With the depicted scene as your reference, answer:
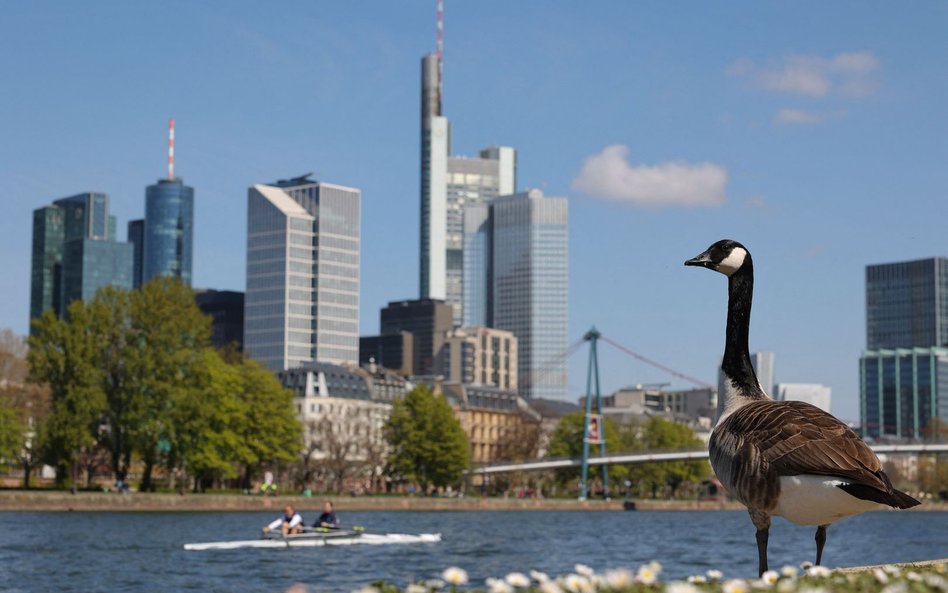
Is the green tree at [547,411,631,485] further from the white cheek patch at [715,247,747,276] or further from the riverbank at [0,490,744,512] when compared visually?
the white cheek patch at [715,247,747,276]

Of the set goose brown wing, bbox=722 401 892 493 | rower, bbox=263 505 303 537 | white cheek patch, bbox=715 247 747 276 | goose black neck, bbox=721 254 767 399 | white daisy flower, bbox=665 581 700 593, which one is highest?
white cheek patch, bbox=715 247 747 276

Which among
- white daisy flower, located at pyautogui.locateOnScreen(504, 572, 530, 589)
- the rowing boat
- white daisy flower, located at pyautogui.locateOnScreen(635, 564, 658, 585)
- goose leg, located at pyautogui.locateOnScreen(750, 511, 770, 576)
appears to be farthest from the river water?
white daisy flower, located at pyautogui.locateOnScreen(504, 572, 530, 589)

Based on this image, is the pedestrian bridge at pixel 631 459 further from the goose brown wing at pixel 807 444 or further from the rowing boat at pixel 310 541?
the goose brown wing at pixel 807 444

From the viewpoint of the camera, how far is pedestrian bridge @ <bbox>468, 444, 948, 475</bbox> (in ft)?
467

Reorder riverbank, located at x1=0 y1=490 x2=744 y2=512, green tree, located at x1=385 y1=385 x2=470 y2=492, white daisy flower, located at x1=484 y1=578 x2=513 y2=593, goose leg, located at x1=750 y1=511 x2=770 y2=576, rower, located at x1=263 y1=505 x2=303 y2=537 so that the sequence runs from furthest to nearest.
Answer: green tree, located at x1=385 y1=385 x2=470 y2=492, riverbank, located at x1=0 y1=490 x2=744 y2=512, rower, located at x1=263 y1=505 x2=303 y2=537, goose leg, located at x1=750 y1=511 x2=770 y2=576, white daisy flower, located at x1=484 y1=578 x2=513 y2=593

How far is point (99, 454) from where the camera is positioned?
367 feet

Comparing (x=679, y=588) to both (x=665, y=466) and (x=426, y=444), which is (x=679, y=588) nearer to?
(x=426, y=444)

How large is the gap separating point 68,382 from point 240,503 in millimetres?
14008

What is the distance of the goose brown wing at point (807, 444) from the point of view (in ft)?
35.2

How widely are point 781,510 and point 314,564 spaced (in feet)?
133

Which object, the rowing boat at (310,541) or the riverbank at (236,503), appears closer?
the rowing boat at (310,541)

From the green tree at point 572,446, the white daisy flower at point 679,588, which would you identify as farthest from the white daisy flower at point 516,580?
the green tree at point 572,446

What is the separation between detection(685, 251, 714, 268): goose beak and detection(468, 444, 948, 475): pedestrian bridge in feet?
418

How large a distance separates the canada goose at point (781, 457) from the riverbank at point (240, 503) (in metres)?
74.2
